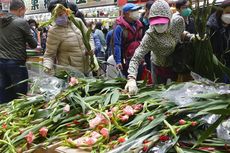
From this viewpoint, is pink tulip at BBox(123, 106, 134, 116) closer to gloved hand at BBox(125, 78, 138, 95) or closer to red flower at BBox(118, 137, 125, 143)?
red flower at BBox(118, 137, 125, 143)

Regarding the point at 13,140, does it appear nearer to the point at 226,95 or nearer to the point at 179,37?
the point at 226,95

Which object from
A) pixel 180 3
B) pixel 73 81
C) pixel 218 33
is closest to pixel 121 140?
pixel 73 81

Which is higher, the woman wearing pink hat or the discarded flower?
the woman wearing pink hat

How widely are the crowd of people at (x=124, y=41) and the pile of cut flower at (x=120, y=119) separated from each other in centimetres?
23

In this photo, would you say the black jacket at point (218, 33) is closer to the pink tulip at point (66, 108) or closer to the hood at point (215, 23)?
the hood at point (215, 23)

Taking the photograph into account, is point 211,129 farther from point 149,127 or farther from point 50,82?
point 50,82

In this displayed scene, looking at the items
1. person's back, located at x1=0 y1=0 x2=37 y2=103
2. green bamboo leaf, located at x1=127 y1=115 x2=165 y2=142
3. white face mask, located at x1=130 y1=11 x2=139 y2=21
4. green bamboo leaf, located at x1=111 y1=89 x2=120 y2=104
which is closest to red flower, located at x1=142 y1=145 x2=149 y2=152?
green bamboo leaf, located at x1=127 y1=115 x2=165 y2=142

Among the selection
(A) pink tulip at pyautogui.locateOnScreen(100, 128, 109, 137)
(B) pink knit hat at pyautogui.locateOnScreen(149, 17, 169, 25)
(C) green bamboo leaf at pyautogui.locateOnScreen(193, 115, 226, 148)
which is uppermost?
(B) pink knit hat at pyautogui.locateOnScreen(149, 17, 169, 25)

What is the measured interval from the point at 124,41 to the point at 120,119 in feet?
9.41

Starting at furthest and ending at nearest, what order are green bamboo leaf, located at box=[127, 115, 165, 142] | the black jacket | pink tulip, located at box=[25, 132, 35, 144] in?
the black jacket
pink tulip, located at box=[25, 132, 35, 144]
green bamboo leaf, located at box=[127, 115, 165, 142]

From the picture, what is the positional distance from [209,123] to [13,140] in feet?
2.97

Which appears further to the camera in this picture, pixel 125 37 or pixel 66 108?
pixel 125 37

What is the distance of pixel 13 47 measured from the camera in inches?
Result: 171

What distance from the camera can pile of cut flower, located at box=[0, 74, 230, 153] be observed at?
151 cm
